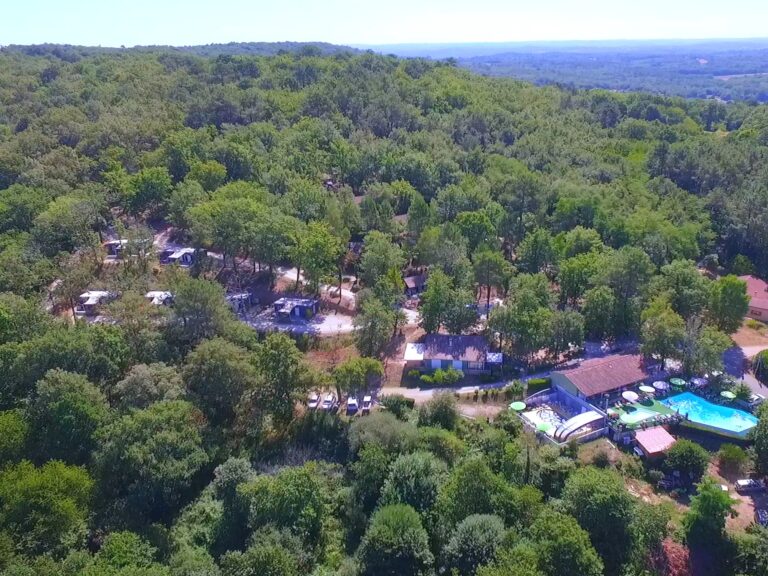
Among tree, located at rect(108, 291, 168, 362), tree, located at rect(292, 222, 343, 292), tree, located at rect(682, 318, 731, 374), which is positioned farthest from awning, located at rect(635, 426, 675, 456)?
tree, located at rect(108, 291, 168, 362)

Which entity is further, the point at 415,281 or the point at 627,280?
the point at 415,281

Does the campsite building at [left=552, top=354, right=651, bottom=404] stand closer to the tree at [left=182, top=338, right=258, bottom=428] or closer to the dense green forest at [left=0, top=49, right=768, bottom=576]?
the dense green forest at [left=0, top=49, right=768, bottom=576]

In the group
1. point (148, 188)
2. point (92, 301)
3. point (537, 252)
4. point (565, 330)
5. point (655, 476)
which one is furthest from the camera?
point (148, 188)

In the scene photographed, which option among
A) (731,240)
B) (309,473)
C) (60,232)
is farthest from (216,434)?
(731,240)

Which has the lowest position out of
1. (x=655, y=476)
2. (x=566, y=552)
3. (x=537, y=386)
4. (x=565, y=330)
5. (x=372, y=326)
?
(x=655, y=476)

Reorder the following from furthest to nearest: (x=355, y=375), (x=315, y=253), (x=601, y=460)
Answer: (x=315, y=253)
(x=355, y=375)
(x=601, y=460)

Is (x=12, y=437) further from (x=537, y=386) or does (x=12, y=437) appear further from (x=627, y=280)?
(x=627, y=280)

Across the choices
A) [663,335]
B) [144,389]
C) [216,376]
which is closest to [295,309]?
[216,376]
